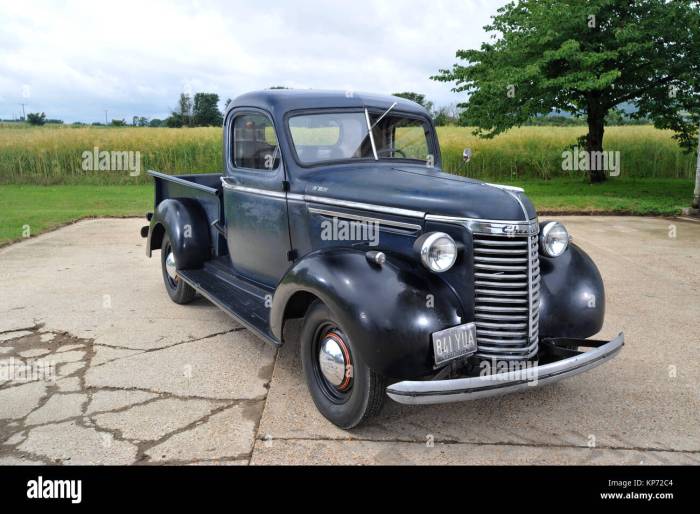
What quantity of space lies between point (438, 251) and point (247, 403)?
1.58m

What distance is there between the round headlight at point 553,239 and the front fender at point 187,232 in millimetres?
3217

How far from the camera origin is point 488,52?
1741cm

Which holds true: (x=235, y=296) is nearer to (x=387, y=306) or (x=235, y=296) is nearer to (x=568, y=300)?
(x=387, y=306)

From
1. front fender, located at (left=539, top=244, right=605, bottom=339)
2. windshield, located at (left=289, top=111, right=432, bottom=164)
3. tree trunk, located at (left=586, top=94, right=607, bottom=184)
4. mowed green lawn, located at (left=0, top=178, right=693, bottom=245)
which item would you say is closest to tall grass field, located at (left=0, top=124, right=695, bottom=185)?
mowed green lawn, located at (left=0, top=178, right=693, bottom=245)

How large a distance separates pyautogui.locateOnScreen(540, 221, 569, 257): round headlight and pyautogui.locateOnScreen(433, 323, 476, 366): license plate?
867mm

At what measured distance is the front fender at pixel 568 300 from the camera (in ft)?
11.5

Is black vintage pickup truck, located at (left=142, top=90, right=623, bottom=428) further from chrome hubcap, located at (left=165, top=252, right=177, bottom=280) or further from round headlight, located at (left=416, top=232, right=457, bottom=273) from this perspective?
chrome hubcap, located at (left=165, top=252, right=177, bottom=280)

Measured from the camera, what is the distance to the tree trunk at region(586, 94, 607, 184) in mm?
16281

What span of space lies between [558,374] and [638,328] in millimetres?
2533

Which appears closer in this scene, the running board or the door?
the running board

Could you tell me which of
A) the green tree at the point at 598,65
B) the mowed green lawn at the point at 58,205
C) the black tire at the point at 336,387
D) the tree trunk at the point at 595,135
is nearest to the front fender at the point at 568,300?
the black tire at the point at 336,387

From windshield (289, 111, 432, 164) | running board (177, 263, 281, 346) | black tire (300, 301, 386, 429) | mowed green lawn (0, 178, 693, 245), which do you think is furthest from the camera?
mowed green lawn (0, 178, 693, 245)

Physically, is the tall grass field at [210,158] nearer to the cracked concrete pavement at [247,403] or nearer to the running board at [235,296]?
the cracked concrete pavement at [247,403]
